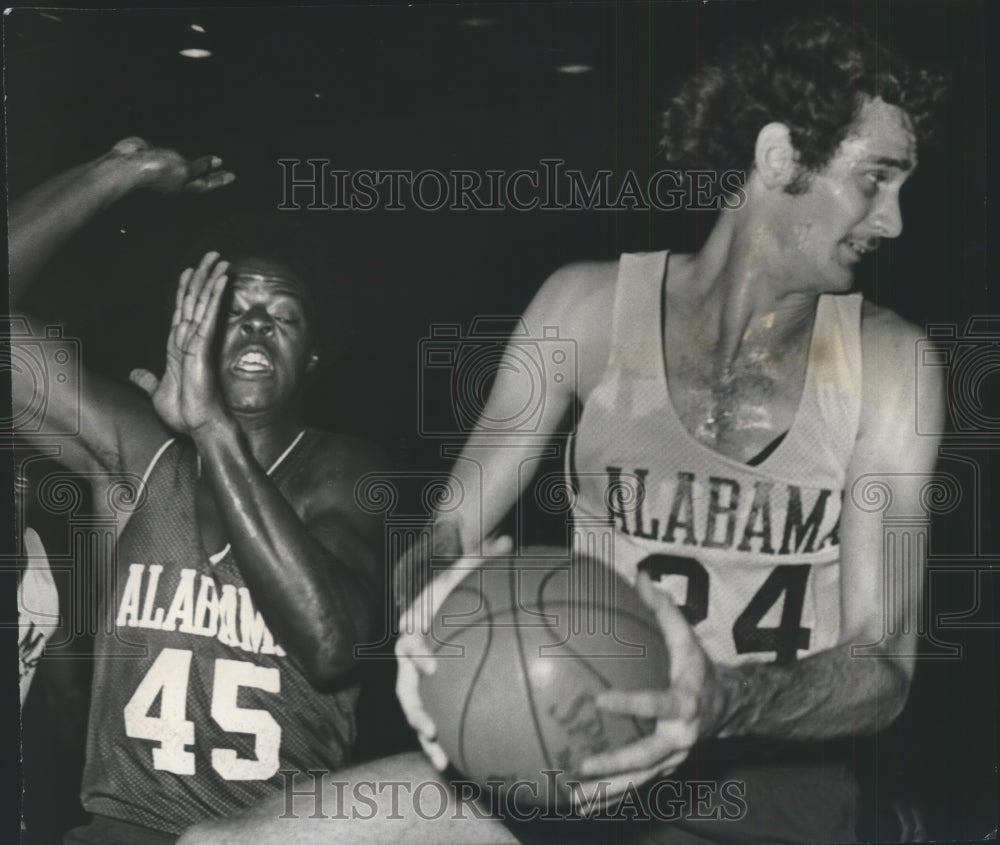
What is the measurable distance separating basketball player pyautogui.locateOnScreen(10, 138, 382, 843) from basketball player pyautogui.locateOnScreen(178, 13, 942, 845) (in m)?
0.12

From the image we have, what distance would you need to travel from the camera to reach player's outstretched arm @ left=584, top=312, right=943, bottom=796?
6.94 feet

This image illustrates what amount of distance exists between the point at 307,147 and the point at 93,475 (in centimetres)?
75

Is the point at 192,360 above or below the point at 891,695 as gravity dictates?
above

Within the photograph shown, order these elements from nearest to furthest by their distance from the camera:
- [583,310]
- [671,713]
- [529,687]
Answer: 1. [529,687]
2. [671,713]
3. [583,310]

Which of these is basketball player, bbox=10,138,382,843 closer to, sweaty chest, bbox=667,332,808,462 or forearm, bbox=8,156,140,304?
forearm, bbox=8,156,140,304

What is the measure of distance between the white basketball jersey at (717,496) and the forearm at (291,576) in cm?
46

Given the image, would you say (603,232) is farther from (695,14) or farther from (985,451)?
(985,451)

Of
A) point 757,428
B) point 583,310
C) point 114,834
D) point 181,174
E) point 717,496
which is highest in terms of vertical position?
point 181,174

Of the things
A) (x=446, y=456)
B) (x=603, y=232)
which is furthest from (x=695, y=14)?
(x=446, y=456)

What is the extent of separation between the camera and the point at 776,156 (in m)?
2.13

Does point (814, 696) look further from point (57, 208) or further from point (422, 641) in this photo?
point (57, 208)

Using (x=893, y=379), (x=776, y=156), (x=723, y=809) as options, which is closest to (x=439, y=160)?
(x=776, y=156)

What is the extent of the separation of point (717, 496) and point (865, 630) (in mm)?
378

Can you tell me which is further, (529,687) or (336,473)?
(336,473)
